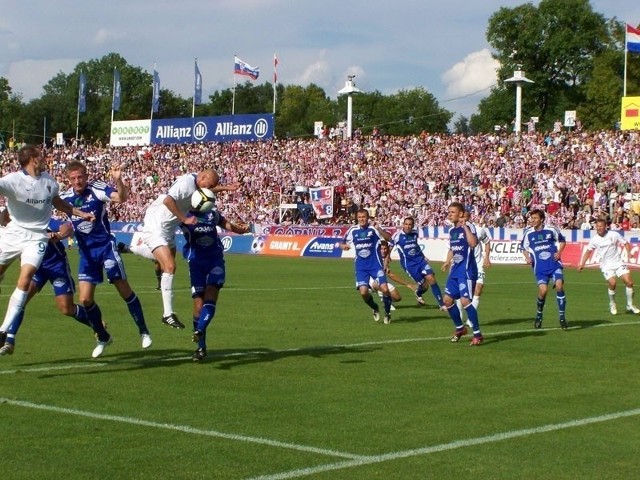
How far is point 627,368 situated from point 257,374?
464 cm

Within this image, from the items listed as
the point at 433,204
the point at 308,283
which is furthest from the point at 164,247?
the point at 433,204

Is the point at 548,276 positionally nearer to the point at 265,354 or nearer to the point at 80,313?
the point at 265,354

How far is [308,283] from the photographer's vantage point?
2966 cm

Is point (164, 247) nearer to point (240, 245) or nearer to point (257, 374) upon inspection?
point (257, 374)

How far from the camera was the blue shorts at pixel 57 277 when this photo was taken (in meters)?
12.1

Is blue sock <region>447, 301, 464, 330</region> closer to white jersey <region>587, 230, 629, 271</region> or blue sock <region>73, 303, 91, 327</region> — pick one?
blue sock <region>73, 303, 91, 327</region>

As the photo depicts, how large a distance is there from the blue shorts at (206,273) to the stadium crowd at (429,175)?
30.8 metres

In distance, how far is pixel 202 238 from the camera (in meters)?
12.8

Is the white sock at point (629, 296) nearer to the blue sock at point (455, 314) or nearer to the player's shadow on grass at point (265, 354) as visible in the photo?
the blue sock at point (455, 314)

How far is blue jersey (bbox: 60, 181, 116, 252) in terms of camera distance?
12.6 metres

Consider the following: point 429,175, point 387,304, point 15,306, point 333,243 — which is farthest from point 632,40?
point 15,306

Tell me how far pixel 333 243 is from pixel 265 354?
34631 millimetres

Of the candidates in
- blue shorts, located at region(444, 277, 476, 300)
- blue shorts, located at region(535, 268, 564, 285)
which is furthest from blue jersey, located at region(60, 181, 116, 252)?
blue shorts, located at region(535, 268, 564, 285)

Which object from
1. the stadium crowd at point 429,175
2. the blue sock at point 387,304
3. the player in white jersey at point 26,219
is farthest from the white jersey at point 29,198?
the stadium crowd at point 429,175
